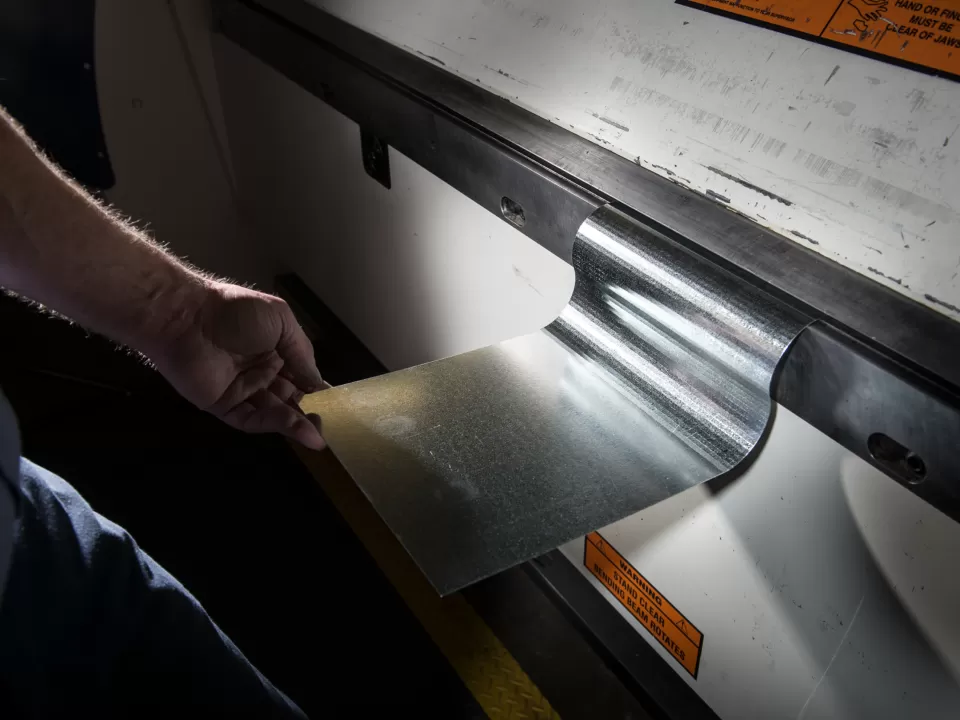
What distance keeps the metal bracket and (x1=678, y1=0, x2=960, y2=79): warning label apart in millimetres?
730

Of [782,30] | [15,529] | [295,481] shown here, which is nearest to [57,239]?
[15,529]

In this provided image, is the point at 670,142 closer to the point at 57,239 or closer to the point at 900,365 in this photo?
the point at 900,365

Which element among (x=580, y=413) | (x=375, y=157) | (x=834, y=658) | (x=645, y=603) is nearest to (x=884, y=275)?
(x=580, y=413)

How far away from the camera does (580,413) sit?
849mm

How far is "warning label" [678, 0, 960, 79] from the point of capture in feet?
1.92

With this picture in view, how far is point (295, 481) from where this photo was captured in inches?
70.1

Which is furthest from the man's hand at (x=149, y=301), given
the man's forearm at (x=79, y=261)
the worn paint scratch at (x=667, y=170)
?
the worn paint scratch at (x=667, y=170)

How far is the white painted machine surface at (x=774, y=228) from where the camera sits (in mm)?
629

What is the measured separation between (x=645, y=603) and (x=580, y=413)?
0.42 metres

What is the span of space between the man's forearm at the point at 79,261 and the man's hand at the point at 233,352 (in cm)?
2

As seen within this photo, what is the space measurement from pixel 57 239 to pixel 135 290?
0.10 metres

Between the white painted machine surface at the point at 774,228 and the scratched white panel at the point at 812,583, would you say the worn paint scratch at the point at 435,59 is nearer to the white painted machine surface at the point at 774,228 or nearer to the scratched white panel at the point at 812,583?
the white painted machine surface at the point at 774,228

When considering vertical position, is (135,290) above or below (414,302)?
above

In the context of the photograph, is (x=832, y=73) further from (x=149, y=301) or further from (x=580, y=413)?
(x=149, y=301)
